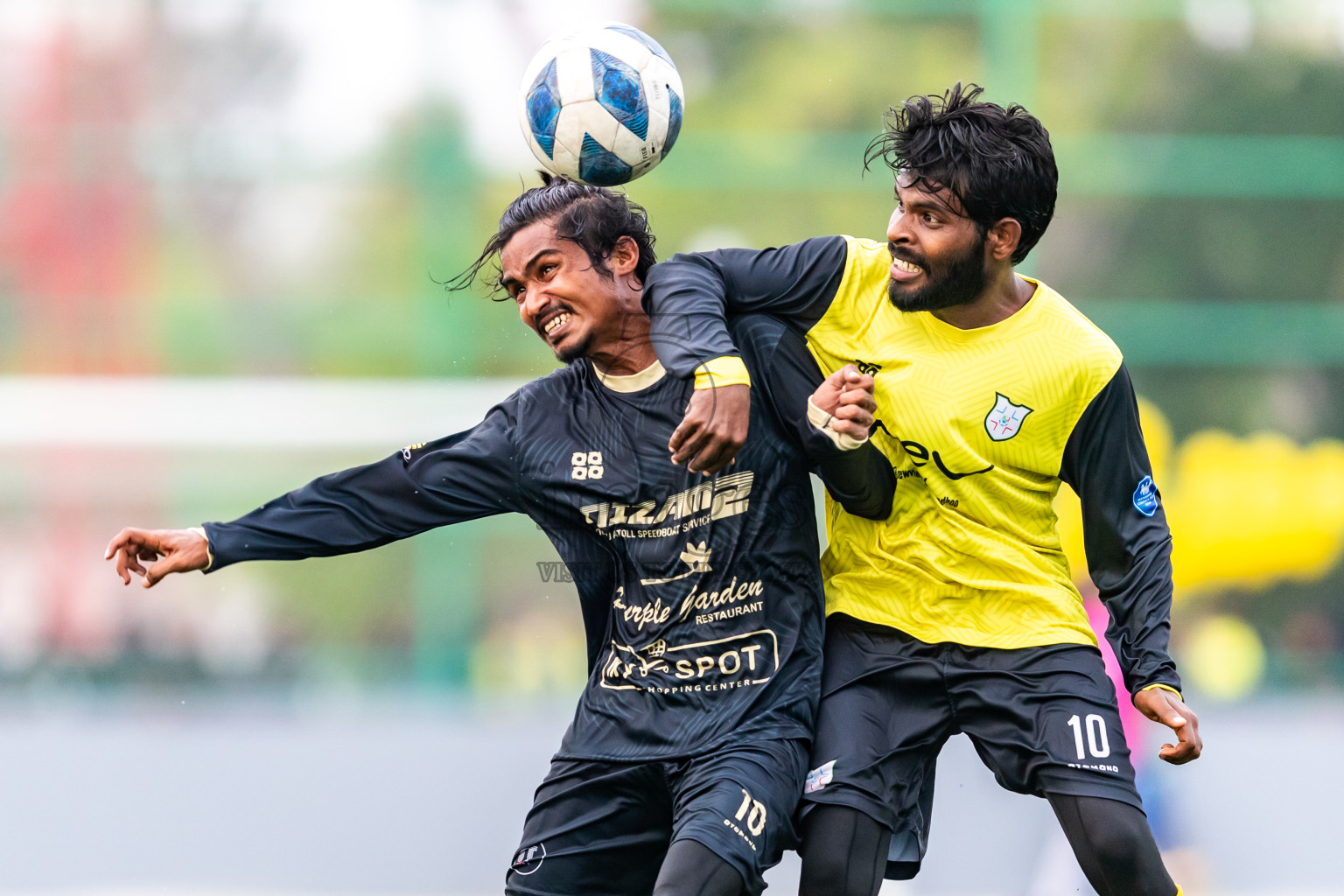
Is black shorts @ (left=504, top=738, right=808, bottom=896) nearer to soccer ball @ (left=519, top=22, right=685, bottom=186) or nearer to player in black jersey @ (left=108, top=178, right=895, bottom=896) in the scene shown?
player in black jersey @ (left=108, top=178, right=895, bottom=896)

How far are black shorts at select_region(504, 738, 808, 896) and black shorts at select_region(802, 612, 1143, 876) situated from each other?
136mm

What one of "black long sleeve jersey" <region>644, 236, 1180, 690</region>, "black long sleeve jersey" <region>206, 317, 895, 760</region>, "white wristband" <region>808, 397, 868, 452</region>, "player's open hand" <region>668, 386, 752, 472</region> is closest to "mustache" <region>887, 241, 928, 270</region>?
"black long sleeve jersey" <region>644, 236, 1180, 690</region>

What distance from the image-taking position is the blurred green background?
44.2 ft

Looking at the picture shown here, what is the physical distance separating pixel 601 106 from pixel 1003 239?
3.52ft

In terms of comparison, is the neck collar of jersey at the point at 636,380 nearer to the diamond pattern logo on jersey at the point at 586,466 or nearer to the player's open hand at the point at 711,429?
the diamond pattern logo on jersey at the point at 586,466

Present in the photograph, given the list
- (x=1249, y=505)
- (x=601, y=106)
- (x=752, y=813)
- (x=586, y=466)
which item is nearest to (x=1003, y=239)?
(x=601, y=106)

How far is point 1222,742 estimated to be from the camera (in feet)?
34.8

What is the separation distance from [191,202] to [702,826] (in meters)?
11.7

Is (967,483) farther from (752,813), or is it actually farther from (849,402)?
(752,813)

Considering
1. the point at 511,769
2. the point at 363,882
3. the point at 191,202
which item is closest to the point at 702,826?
the point at 363,882

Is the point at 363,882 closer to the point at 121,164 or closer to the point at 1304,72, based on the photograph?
the point at 121,164

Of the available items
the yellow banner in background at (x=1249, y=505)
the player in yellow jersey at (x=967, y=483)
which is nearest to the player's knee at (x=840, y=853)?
the player in yellow jersey at (x=967, y=483)

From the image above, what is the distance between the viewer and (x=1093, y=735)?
388 centimetres

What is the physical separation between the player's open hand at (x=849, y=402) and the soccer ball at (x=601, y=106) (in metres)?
0.86
